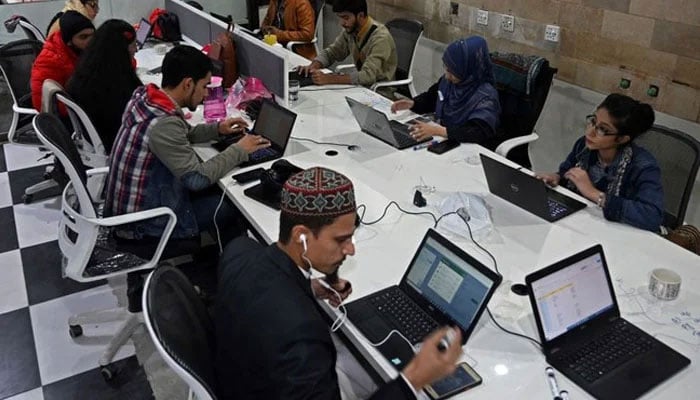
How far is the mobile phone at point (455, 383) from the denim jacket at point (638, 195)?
96 cm

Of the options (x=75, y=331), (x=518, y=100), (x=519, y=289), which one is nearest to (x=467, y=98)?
(x=518, y=100)

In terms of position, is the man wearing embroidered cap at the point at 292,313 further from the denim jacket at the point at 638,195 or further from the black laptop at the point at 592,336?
the denim jacket at the point at 638,195

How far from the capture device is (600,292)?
1.50 m

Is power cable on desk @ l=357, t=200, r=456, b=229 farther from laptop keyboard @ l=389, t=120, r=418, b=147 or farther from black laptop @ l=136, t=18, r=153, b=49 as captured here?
black laptop @ l=136, t=18, r=153, b=49

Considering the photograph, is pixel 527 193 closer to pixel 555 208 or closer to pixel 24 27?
pixel 555 208

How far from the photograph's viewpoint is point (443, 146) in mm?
2645

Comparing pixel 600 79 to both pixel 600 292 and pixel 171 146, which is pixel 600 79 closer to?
pixel 600 292

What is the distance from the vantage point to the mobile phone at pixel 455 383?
4.27 ft

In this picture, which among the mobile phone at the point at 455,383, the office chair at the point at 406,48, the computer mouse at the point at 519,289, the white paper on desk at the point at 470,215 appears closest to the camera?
the mobile phone at the point at 455,383

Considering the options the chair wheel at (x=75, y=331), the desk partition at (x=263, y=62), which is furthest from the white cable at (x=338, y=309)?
the desk partition at (x=263, y=62)

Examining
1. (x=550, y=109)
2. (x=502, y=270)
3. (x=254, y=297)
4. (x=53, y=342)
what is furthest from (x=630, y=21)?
(x=53, y=342)

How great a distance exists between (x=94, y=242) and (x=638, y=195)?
1930 mm

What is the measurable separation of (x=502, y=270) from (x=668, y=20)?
190 centimetres

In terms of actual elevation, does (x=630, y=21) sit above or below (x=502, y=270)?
above
